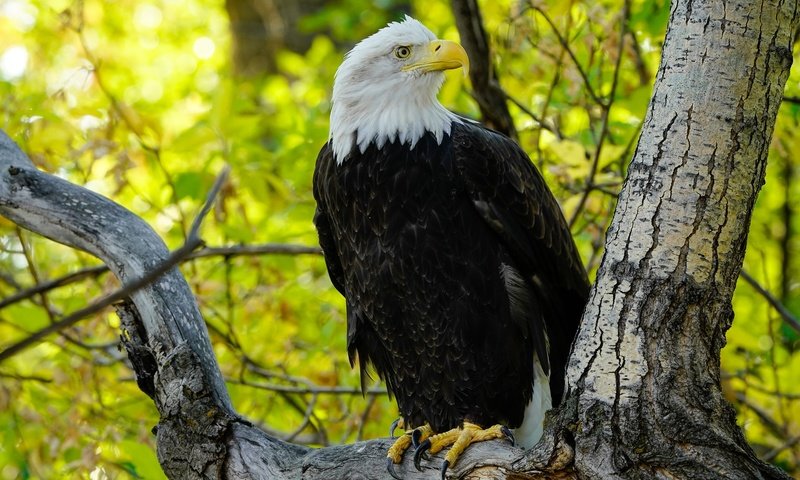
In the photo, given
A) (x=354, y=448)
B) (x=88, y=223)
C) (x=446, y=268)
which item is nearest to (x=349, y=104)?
(x=446, y=268)

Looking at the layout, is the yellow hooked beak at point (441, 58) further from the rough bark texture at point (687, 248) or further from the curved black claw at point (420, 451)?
the curved black claw at point (420, 451)

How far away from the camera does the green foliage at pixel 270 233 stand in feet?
13.3

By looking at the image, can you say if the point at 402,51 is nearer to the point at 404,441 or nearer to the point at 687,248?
the point at 404,441

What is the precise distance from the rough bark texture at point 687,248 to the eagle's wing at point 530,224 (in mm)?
1016

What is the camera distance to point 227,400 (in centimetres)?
291

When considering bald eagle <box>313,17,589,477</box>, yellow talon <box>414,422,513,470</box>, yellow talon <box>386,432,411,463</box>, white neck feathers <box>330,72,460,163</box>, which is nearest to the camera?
yellow talon <box>386,432,411,463</box>

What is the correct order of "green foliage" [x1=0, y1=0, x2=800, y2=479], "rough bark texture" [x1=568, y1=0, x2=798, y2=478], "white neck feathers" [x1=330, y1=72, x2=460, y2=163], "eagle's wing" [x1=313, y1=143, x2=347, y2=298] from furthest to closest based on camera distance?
"green foliage" [x1=0, y1=0, x2=800, y2=479], "eagle's wing" [x1=313, y1=143, x2=347, y2=298], "white neck feathers" [x1=330, y1=72, x2=460, y2=163], "rough bark texture" [x1=568, y1=0, x2=798, y2=478]

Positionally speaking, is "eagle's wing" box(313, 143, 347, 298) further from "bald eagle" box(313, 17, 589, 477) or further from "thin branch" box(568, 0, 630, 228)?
"thin branch" box(568, 0, 630, 228)

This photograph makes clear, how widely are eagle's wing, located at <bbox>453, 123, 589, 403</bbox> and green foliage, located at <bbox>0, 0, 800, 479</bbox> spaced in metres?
0.50

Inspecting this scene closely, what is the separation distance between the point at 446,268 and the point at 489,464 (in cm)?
92

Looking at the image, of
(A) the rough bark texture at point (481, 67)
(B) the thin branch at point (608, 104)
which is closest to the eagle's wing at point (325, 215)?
(A) the rough bark texture at point (481, 67)

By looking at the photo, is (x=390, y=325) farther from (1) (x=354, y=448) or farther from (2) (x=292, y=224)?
(2) (x=292, y=224)

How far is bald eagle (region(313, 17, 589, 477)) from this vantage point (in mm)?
3309

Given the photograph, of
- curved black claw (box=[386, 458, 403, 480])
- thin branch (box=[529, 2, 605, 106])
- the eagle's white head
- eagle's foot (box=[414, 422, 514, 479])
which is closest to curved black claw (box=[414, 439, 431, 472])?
eagle's foot (box=[414, 422, 514, 479])
